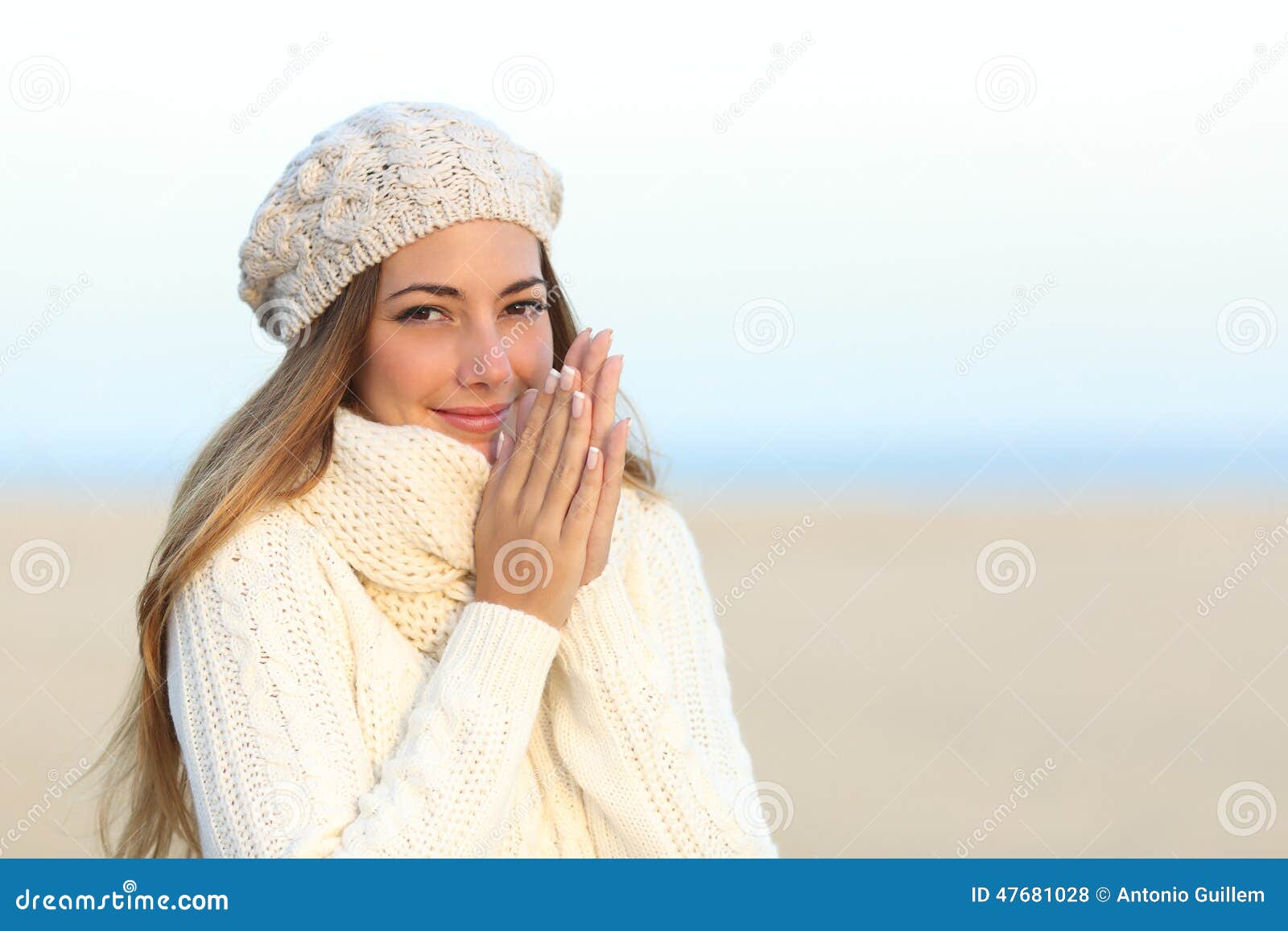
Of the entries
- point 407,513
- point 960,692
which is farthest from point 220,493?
point 960,692

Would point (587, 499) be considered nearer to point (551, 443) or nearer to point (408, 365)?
point (551, 443)

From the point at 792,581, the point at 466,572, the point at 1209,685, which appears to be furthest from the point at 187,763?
the point at 792,581

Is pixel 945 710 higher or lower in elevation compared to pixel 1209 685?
lower

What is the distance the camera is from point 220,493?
2666 mm

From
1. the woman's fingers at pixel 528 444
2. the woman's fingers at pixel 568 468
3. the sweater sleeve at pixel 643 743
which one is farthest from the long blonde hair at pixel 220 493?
the sweater sleeve at pixel 643 743

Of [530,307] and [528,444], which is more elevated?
[530,307]

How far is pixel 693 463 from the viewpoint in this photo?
28406 millimetres

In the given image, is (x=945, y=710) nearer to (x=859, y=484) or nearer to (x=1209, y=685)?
(x=1209, y=685)

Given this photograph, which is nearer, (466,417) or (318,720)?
(318,720)

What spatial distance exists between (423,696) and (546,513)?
445mm

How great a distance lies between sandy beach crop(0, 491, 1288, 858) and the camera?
22.0 feet

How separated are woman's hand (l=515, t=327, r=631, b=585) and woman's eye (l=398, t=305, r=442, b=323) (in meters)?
0.31

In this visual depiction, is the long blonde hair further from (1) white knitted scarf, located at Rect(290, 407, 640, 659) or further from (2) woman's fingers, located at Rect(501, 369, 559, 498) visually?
(2) woman's fingers, located at Rect(501, 369, 559, 498)

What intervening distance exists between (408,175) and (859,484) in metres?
27.9
